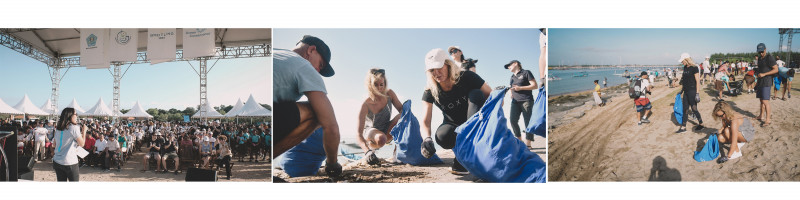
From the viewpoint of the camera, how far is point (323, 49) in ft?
18.2

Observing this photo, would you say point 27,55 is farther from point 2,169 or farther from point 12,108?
point 2,169

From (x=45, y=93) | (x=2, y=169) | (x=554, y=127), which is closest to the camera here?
(x=2, y=169)

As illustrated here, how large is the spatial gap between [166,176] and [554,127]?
529 centimetres

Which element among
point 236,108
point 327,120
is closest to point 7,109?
point 236,108

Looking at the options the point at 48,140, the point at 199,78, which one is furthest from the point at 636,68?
→ the point at 48,140

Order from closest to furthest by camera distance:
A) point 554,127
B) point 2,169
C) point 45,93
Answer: point 2,169 → point 554,127 → point 45,93

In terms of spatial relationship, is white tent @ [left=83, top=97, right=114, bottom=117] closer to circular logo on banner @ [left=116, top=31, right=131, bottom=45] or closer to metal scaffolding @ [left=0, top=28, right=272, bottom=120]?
metal scaffolding @ [left=0, top=28, right=272, bottom=120]

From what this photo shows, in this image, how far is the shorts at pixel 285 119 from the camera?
5523mm

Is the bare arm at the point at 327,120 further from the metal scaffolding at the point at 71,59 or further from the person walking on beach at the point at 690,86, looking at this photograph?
the person walking on beach at the point at 690,86

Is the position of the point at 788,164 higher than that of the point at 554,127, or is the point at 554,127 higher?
the point at 554,127

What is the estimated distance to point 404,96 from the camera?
5586 mm

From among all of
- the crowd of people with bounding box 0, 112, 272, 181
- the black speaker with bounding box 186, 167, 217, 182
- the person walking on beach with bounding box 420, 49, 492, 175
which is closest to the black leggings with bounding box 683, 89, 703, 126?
the person walking on beach with bounding box 420, 49, 492, 175

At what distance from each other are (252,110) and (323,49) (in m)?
1.41

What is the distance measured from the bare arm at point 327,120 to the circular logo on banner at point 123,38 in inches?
110
